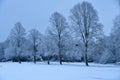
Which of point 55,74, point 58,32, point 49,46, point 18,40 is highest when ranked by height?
point 58,32

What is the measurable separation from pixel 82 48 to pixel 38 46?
286 inches

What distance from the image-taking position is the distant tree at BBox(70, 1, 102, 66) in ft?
35.0

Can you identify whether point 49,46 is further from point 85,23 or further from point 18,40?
point 18,40

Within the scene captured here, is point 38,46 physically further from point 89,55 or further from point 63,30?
point 89,55

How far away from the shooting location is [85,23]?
1113 cm

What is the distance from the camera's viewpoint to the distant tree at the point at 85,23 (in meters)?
10.7

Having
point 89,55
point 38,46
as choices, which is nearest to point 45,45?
point 38,46

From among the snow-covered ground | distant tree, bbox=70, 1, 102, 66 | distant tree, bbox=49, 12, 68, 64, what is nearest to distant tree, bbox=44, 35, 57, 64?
distant tree, bbox=49, 12, 68, 64

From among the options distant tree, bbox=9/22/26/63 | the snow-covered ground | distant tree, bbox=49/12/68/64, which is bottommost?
the snow-covered ground

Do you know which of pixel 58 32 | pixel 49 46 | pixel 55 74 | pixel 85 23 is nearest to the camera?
pixel 55 74

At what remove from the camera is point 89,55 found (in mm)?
10516

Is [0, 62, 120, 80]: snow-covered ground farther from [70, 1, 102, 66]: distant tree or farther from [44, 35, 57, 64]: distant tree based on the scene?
[44, 35, 57, 64]: distant tree

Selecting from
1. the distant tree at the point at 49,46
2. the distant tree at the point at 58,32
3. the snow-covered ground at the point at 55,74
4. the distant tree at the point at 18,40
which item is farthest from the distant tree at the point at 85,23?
the snow-covered ground at the point at 55,74

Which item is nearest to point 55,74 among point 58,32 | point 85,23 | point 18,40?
point 18,40
